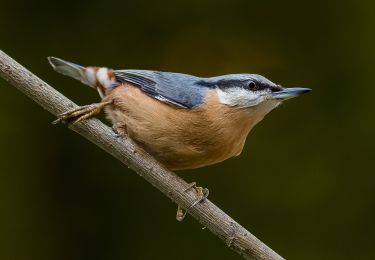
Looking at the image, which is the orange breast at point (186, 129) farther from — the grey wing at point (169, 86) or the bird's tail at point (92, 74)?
the bird's tail at point (92, 74)

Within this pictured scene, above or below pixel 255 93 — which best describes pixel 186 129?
below

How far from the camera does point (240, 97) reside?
10.8ft

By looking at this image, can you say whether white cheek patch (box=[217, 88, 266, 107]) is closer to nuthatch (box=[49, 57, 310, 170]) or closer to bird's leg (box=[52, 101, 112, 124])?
nuthatch (box=[49, 57, 310, 170])

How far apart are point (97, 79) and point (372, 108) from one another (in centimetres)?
191

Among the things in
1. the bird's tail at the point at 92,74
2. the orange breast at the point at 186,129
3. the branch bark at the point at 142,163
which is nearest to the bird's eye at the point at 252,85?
the orange breast at the point at 186,129

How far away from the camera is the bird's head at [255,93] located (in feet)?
10.7

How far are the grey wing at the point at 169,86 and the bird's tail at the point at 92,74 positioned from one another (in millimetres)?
39

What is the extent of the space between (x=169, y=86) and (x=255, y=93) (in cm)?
39

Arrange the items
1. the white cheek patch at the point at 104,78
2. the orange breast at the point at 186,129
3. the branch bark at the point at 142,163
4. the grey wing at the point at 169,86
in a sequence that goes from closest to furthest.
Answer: the branch bark at the point at 142,163 < the orange breast at the point at 186,129 < the grey wing at the point at 169,86 < the white cheek patch at the point at 104,78

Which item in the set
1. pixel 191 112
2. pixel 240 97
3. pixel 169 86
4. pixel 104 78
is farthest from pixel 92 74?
pixel 240 97

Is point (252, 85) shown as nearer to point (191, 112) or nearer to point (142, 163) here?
point (191, 112)

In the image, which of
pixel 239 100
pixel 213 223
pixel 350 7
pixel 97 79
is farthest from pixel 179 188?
pixel 350 7

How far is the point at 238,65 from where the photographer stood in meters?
4.64

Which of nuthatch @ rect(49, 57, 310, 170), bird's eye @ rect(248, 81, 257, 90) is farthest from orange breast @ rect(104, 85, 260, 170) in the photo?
bird's eye @ rect(248, 81, 257, 90)
